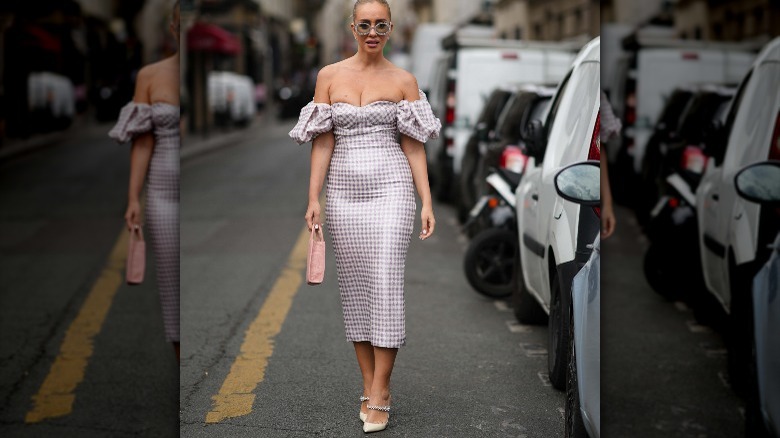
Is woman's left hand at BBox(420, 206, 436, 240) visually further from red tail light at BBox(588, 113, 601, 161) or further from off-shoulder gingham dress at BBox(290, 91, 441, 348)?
red tail light at BBox(588, 113, 601, 161)

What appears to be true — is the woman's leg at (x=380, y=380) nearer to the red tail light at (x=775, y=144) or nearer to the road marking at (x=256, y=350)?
the road marking at (x=256, y=350)

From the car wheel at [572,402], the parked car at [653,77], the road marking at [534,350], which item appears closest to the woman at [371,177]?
the car wheel at [572,402]

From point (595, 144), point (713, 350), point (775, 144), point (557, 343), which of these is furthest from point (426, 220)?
point (713, 350)

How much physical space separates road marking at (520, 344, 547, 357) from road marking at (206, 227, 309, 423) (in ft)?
4.54

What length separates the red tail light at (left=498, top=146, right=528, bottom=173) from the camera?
9000 mm

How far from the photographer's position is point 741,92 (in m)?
7.36

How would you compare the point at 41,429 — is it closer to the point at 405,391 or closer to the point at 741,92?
the point at 405,391

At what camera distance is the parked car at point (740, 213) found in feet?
20.2

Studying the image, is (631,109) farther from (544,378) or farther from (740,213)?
(544,378)

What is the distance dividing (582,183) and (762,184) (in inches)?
31.0

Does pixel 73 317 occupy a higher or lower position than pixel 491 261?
lower

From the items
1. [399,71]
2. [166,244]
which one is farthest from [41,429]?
[399,71]

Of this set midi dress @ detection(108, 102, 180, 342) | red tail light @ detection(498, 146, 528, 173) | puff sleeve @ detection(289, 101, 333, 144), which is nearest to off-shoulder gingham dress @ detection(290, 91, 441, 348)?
puff sleeve @ detection(289, 101, 333, 144)

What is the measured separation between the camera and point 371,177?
489 cm
